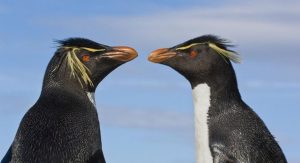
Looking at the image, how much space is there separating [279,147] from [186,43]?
5.74 feet

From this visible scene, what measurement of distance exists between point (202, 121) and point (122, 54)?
126 cm

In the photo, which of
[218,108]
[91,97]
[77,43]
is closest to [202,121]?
[218,108]

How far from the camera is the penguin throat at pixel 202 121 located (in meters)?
8.48

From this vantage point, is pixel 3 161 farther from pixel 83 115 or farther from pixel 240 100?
pixel 240 100

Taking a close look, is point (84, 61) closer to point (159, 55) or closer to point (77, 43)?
point (77, 43)

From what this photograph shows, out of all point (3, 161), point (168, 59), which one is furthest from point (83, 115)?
point (168, 59)

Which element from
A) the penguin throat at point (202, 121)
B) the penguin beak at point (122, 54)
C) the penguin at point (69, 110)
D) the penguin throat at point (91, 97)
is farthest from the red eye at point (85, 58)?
the penguin throat at point (202, 121)

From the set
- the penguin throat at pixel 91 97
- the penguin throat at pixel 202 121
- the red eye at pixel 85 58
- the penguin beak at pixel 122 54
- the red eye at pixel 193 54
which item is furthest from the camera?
the red eye at pixel 193 54

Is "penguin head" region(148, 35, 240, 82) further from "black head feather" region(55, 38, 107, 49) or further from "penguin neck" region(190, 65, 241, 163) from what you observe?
"black head feather" region(55, 38, 107, 49)

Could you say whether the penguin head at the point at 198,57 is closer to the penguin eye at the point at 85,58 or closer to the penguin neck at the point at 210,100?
the penguin neck at the point at 210,100

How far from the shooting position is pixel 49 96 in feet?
25.2

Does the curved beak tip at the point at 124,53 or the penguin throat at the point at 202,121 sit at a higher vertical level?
the curved beak tip at the point at 124,53

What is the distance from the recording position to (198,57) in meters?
8.89

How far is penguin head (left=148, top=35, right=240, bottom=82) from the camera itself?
8.75 meters
